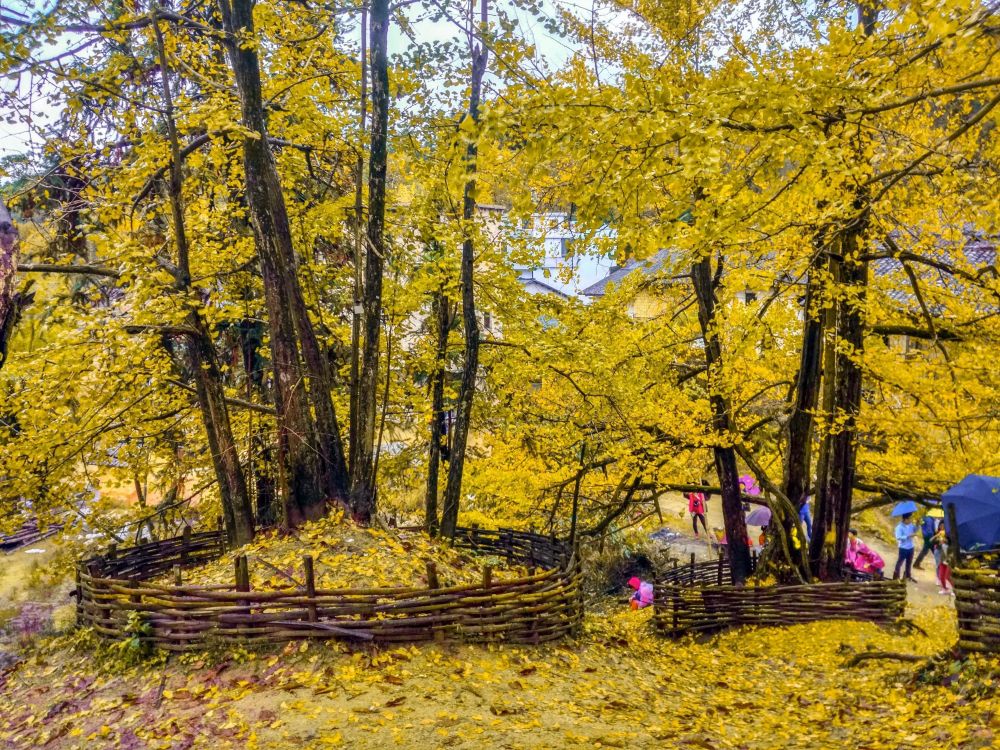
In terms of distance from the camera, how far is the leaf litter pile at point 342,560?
20.1ft

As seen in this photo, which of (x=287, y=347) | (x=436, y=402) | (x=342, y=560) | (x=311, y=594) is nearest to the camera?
(x=311, y=594)

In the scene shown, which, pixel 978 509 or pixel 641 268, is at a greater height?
pixel 641 268

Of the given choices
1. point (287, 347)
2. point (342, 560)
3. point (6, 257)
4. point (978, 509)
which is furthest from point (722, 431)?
point (6, 257)

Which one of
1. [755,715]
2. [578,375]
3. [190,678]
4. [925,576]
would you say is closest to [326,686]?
[190,678]

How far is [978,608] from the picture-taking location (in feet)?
17.6

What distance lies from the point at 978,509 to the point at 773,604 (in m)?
4.07

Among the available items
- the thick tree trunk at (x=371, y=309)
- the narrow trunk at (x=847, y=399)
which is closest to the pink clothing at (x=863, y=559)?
the narrow trunk at (x=847, y=399)

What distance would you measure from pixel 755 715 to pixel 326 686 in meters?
3.69

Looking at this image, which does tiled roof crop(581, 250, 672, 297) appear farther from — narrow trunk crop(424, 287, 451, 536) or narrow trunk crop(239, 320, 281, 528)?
narrow trunk crop(239, 320, 281, 528)

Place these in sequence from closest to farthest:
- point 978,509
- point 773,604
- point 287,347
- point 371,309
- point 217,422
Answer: point 978,509 < point 287,347 < point 217,422 < point 371,309 < point 773,604

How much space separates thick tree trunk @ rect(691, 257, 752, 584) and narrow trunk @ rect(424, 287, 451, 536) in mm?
3764

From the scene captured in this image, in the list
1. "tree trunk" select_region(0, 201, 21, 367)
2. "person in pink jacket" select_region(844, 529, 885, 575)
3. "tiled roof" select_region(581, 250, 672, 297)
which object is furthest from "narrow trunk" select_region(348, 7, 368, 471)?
"person in pink jacket" select_region(844, 529, 885, 575)

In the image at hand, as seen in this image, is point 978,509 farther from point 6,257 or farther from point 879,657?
point 6,257

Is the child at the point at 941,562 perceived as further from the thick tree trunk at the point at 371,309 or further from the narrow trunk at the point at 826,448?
the thick tree trunk at the point at 371,309
